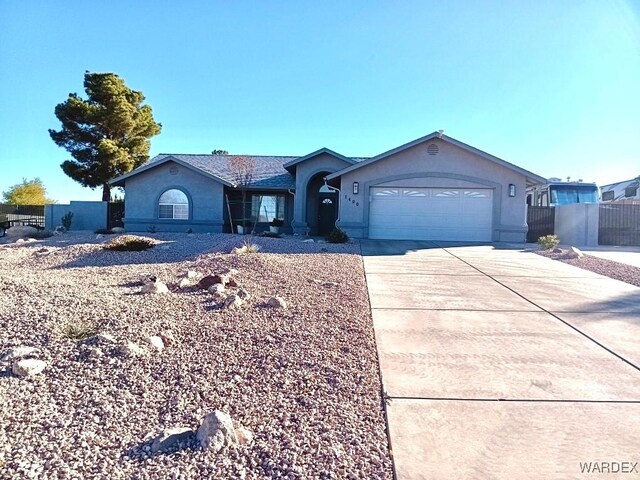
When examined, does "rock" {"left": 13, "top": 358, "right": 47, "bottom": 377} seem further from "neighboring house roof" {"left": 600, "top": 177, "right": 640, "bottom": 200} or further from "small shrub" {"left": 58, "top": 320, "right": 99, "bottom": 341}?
"neighboring house roof" {"left": 600, "top": 177, "right": 640, "bottom": 200}

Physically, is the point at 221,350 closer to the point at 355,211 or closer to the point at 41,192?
the point at 355,211

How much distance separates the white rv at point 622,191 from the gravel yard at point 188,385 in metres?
24.6

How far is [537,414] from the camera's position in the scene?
11.2ft

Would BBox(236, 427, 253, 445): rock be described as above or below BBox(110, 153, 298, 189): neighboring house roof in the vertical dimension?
below

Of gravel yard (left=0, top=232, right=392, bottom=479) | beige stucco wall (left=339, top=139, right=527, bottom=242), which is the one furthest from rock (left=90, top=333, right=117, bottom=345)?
beige stucco wall (left=339, top=139, right=527, bottom=242)

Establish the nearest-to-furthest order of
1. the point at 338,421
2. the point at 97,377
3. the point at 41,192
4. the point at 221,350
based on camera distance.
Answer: the point at 338,421
the point at 97,377
the point at 221,350
the point at 41,192

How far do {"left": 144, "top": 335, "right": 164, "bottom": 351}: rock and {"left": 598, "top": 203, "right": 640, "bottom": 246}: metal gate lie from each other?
756 inches

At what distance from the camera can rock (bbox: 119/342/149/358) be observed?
4160 mm

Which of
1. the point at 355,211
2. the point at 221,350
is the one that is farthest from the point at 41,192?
the point at 221,350

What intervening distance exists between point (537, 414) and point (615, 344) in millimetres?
2311

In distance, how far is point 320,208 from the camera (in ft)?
74.8

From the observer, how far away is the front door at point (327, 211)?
22641 millimetres

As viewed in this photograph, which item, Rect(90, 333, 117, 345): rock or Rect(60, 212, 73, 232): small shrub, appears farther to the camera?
Rect(60, 212, 73, 232): small shrub

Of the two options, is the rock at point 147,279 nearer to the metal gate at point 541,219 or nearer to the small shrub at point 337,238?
the small shrub at point 337,238
